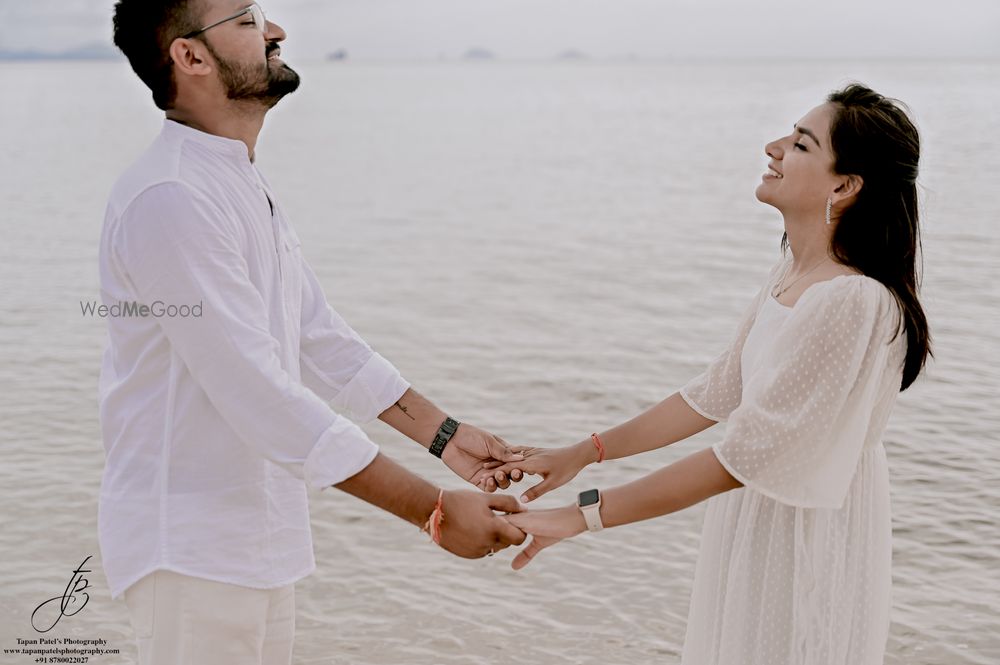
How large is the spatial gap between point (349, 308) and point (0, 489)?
195 inches

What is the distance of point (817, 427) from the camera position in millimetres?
2623

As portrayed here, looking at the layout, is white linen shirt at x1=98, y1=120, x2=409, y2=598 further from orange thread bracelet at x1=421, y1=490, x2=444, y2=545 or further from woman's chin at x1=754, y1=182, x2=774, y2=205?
woman's chin at x1=754, y1=182, x2=774, y2=205

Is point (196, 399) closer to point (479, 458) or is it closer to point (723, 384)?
point (479, 458)

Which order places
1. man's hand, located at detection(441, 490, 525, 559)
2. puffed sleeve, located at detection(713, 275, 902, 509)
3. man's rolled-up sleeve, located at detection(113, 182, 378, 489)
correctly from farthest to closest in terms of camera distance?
man's hand, located at detection(441, 490, 525, 559), puffed sleeve, located at detection(713, 275, 902, 509), man's rolled-up sleeve, located at detection(113, 182, 378, 489)

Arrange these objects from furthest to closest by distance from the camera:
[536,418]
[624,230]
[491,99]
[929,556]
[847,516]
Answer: [491,99]
[624,230]
[536,418]
[929,556]
[847,516]

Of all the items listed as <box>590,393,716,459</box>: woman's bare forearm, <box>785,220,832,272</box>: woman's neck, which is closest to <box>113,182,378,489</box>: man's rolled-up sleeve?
<box>590,393,716,459</box>: woman's bare forearm

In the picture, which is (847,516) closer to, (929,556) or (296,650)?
(296,650)

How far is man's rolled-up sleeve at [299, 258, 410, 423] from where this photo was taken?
3.32 metres

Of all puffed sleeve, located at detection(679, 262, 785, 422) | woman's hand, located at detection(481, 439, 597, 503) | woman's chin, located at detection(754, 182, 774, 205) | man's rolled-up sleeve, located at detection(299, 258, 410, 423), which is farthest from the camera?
woman's hand, located at detection(481, 439, 597, 503)

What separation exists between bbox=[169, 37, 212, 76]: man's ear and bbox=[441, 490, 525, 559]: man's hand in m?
1.22

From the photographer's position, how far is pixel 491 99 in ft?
214

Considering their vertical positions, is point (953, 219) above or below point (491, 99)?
above

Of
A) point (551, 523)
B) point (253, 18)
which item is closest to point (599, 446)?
point (551, 523)

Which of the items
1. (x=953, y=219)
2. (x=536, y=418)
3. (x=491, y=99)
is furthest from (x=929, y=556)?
(x=491, y=99)
